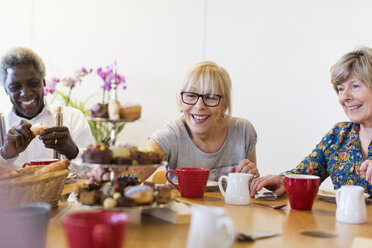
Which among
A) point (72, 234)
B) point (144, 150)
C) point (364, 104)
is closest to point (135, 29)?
point (364, 104)

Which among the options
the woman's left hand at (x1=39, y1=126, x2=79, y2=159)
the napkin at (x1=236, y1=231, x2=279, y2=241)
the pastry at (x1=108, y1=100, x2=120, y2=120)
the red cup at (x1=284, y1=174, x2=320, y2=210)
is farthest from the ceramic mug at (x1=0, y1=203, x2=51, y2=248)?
the woman's left hand at (x1=39, y1=126, x2=79, y2=159)

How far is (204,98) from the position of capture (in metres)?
1.82

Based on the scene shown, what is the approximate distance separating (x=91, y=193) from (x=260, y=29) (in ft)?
10.0

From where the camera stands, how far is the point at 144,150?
1.02 m

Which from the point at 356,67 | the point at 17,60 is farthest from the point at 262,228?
the point at 17,60

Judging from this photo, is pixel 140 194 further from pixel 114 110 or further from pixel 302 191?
pixel 302 191

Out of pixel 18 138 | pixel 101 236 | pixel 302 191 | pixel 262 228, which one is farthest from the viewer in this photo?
pixel 18 138

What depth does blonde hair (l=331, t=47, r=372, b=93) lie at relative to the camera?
5.59ft

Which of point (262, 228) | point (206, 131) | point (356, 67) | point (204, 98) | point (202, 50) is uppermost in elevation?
point (202, 50)

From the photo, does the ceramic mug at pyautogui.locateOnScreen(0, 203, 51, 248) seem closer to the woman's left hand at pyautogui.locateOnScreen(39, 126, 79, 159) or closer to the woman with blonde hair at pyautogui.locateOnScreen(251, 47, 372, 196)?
the woman's left hand at pyautogui.locateOnScreen(39, 126, 79, 159)

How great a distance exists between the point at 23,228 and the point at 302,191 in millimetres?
842

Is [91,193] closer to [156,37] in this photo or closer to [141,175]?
[141,175]

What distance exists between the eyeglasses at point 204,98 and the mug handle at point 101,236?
118 centimetres

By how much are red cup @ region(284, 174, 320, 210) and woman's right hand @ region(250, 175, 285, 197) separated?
20 cm
